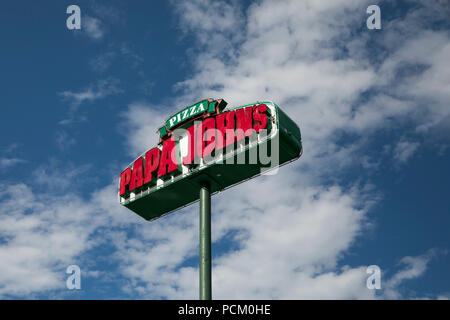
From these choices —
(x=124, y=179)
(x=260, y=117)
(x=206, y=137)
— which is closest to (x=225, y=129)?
(x=206, y=137)

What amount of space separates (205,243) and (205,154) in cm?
521

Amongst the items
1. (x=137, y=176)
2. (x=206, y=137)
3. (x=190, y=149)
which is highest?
(x=206, y=137)

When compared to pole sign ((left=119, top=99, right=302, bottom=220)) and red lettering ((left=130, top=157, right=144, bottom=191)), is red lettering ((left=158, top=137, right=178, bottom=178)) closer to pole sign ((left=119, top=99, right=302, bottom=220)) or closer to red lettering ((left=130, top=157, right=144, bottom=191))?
pole sign ((left=119, top=99, right=302, bottom=220))

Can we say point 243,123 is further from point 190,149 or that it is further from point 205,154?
point 190,149

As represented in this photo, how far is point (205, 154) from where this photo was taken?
3044 centimetres

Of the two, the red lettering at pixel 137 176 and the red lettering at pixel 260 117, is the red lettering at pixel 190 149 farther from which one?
the red lettering at pixel 260 117

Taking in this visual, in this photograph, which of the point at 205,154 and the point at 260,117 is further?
the point at 205,154

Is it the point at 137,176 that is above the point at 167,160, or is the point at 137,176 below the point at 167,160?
below

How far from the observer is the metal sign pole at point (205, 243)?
89.7ft

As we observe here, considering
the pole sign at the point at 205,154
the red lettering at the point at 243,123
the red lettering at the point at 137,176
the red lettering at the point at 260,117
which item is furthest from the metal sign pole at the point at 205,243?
the red lettering at the point at 260,117

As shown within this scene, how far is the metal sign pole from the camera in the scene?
27328 millimetres

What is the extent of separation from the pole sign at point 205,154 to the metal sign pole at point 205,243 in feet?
3.24
